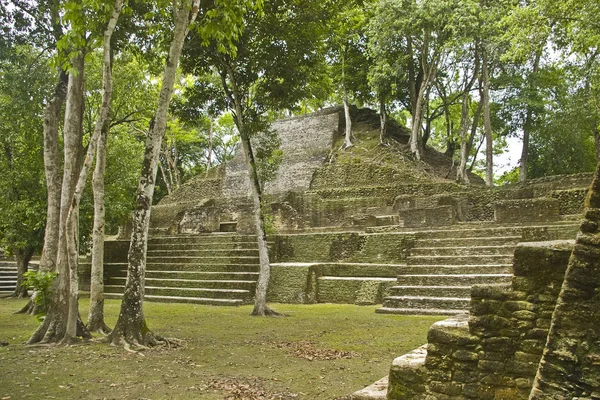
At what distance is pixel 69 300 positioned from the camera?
6.07 metres

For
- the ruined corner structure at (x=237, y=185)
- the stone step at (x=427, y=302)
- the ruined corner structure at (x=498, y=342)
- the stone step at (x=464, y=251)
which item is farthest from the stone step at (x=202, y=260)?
the ruined corner structure at (x=498, y=342)

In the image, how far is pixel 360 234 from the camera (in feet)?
38.4

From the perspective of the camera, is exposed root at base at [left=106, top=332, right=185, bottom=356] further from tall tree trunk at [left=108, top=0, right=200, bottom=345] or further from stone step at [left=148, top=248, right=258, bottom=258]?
stone step at [left=148, top=248, right=258, bottom=258]

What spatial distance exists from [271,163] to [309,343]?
583 cm

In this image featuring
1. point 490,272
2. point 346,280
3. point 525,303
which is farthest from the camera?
point 346,280

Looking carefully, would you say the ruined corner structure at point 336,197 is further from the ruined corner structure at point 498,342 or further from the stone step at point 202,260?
the ruined corner structure at point 498,342

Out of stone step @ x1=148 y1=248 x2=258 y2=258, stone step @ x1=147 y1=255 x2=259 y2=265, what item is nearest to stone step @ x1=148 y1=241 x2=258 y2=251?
stone step @ x1=148 y1=248 x2=258 y2=258

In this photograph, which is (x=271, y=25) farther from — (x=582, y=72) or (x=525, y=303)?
(x=582, y=72)

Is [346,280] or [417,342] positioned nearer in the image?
[417,342]

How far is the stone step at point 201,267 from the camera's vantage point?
11727 millimetres

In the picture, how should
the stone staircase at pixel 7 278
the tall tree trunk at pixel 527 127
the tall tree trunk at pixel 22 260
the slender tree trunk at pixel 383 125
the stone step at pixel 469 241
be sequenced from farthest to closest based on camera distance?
the slender tree trunk at pixel 383 125 < the tall tree trunk at pixel 527 127 < the stone staircase at pixel 7 278 < the tall tree trunk at pixel 22 260 < the stone step at pixel 469 241

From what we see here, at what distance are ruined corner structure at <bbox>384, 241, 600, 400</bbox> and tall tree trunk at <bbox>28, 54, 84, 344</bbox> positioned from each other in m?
4.49

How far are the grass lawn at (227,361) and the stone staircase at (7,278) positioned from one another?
9818 mm

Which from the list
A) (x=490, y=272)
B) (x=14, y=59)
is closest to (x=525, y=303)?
(x=490, y=272)
